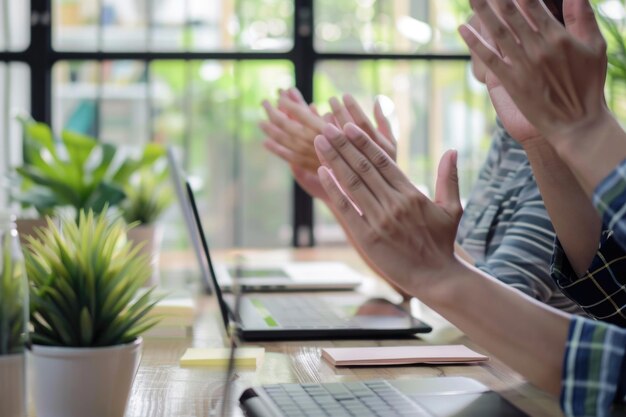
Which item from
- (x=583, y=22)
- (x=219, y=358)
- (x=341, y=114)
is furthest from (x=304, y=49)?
(x=583, y=22)

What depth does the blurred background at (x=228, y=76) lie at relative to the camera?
3.58 metres

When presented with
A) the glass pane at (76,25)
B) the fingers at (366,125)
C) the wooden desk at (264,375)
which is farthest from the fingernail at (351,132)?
the glass pane at (76,25)

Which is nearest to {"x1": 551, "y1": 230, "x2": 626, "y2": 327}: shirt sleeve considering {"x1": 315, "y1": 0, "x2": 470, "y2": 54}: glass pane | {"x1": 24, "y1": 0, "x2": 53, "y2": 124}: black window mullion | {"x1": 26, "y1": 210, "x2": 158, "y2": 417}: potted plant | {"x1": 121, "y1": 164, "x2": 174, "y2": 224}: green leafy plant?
{"x1": 26, "y1": 210, "x2": 158, "y2": 417}: potted plant

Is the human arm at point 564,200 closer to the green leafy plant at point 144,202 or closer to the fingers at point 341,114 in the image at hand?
the fingers at point 341,114

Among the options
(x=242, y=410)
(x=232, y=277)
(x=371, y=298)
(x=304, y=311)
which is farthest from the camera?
(x=232, y=277)

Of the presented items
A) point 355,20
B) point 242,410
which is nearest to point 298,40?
point 355,20

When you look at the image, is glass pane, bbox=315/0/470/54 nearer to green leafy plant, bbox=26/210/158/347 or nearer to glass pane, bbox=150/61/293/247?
glass pane, bbox=150/61/293/247

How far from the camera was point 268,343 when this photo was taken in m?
1.52

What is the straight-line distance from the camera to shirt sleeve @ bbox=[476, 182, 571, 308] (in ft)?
5.49

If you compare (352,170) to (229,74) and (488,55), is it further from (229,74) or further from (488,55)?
(229,74)

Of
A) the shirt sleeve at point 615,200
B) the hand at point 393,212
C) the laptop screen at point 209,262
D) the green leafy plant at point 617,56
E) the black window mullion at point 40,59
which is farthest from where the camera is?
the black window mullion at point 40,59

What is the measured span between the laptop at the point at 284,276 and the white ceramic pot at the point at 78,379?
31.3 inches

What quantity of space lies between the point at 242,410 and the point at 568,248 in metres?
0.53

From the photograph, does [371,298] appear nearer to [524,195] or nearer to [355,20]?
[524,195]
